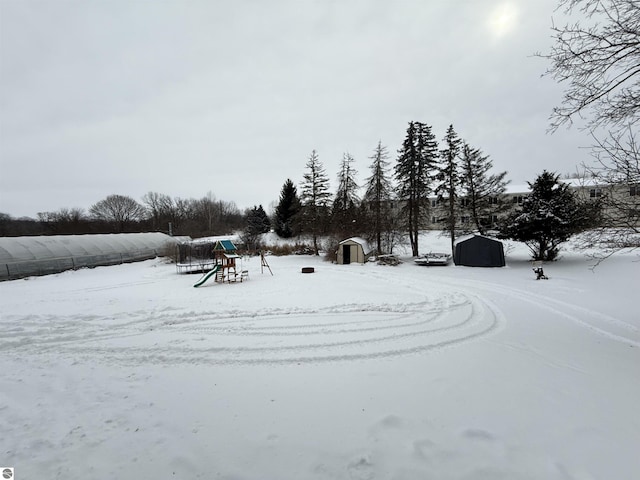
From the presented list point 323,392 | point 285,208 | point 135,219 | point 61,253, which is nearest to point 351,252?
point 323,392

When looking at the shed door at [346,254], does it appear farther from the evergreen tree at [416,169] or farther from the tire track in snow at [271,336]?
the tire track in snow at [271,336]

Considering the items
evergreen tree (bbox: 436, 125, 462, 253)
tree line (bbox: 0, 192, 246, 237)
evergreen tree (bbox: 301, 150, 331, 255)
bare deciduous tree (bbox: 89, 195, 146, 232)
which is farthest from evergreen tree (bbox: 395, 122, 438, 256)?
bare deciduous tree (bbox: 89, 195, 146, 232)

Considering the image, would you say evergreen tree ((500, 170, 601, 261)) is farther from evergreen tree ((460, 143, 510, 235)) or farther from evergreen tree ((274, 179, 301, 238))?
evergreen tree ((274, 179, 301, 238))

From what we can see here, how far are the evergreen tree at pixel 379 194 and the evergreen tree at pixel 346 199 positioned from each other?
3168mm

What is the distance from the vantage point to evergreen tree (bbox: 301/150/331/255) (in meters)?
27.1

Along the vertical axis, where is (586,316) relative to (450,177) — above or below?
below

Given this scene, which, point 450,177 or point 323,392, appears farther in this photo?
point 450,177

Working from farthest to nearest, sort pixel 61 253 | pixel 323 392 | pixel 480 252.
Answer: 1. pixel 61 253
2. pixel 480 252
3. pixel 323 392

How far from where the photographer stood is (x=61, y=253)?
19734mm

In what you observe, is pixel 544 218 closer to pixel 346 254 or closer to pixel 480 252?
pixel 480 252

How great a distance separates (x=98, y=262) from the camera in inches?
867

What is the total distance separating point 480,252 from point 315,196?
15331mm

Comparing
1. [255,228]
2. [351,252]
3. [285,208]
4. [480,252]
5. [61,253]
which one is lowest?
[480,252]

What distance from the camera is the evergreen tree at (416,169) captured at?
22422 millimetres
